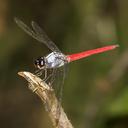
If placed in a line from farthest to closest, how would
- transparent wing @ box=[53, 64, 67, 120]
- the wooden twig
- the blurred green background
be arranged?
the blurred green background, transparent wing @ box=[53, 64, 67, 120], the wooden twig

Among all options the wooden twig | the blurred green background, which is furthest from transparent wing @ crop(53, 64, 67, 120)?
the blurred green background

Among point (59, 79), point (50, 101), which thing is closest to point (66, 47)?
point (59, 79)

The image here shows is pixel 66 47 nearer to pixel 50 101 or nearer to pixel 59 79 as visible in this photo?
pixel 59 79

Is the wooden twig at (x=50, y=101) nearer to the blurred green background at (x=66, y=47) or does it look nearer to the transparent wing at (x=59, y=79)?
A: the transparent wing at (x=59, y=79)

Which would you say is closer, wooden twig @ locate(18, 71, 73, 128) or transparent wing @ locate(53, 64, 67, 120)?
wooden twig @ locate(18, 71, 73, 128)

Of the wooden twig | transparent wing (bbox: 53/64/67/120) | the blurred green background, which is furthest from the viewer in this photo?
the blurred green background

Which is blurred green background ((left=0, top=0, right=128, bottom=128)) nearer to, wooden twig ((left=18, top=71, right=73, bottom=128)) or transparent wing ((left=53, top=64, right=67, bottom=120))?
transparent wing ((left=53, top=64, right=67, bottom=120))

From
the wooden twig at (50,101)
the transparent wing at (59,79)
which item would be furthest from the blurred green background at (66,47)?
the wooden twig at (50,101)
